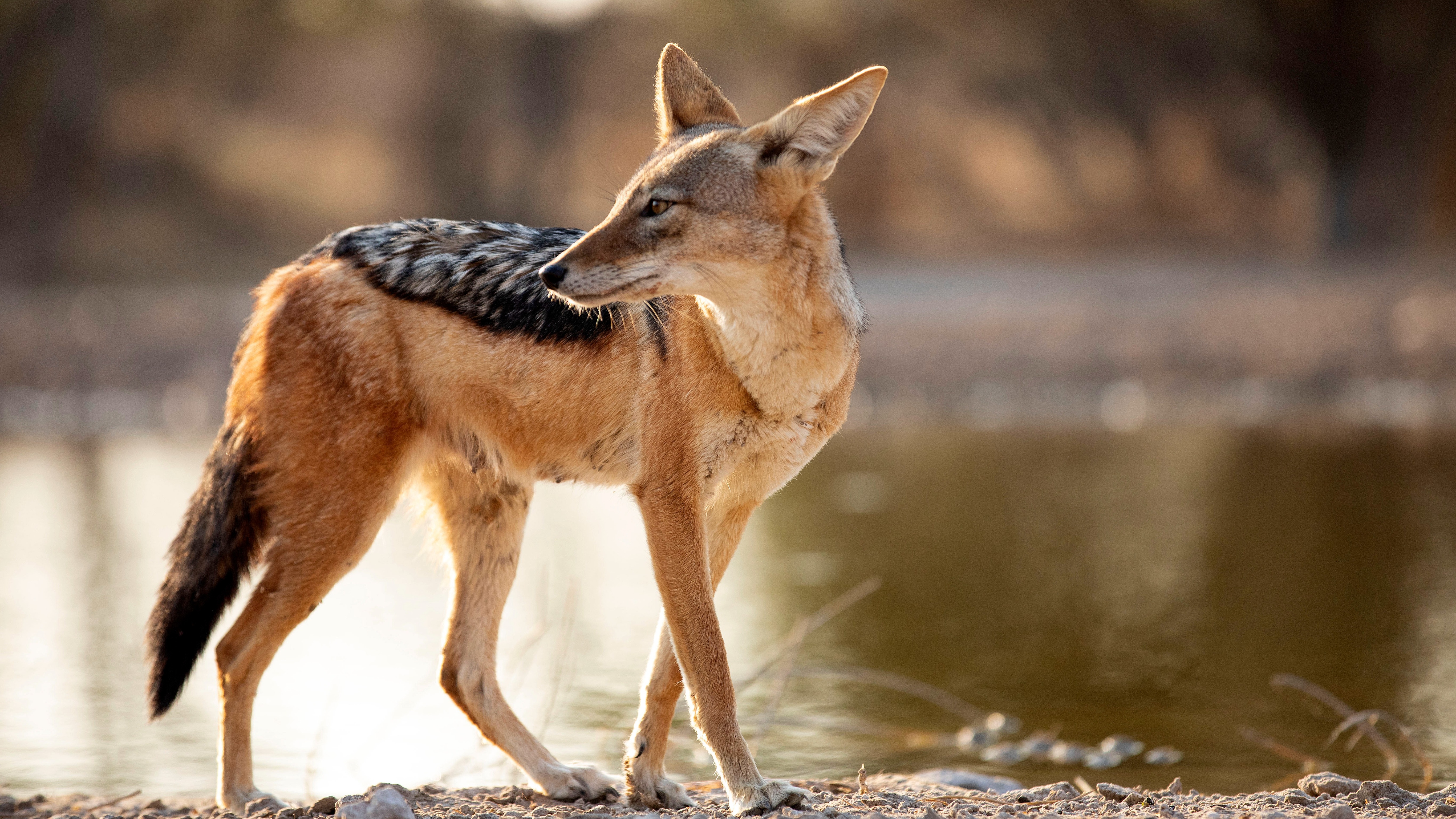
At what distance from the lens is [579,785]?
4.95 metres

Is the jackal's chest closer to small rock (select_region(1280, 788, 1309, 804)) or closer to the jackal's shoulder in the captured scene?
the jackal's shoulder

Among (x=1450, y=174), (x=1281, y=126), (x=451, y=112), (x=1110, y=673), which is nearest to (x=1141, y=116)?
(x=1281, y=126)

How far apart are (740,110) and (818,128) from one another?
88.1 feet

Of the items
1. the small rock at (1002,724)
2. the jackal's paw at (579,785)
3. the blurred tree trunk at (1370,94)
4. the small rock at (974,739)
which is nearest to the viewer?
the jackal's paw at (579,785)

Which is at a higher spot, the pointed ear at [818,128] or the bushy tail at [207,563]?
the pointed ear at [818,128]

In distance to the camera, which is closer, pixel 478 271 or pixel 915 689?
pixel 478 271

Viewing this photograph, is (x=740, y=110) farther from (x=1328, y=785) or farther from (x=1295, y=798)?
(x=1295, y=798)

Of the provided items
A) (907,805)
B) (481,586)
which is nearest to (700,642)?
(907,805)

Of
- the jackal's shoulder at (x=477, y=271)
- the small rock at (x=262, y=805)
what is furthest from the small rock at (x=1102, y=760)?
the small rock at (x=262, y=805)

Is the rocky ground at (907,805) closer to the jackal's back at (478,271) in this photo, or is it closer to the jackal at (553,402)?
the jackal at (553,402)

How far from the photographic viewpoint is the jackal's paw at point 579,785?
16.2 ft

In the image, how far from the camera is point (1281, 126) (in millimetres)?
27641

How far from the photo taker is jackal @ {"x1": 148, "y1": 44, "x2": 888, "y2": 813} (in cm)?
441

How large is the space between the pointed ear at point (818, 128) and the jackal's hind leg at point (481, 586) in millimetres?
1644
